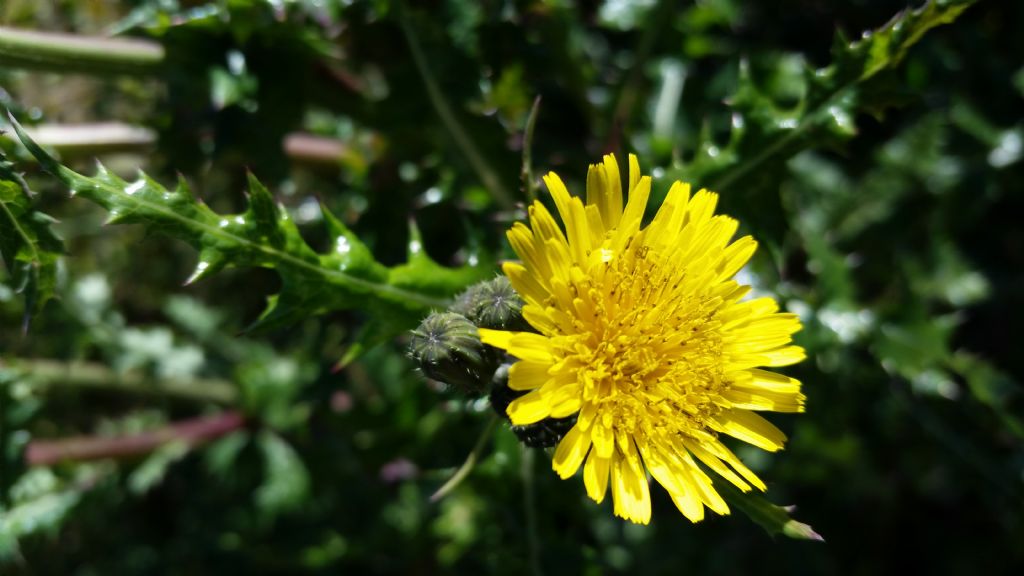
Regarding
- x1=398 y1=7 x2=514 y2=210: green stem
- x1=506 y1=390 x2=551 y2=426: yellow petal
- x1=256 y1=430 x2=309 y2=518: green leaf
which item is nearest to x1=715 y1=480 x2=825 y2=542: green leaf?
x1=506 y1=390 x2=551 y2=426: yellow petal

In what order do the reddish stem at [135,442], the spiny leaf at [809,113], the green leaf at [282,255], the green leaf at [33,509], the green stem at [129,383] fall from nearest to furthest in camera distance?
the green leaf at [282,255]
the spiny leaf at [809,113]
the green leaf at [33,509]
the reddish stem at [135,442]
the green stem at [129,383]

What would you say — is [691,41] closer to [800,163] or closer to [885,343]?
[800,163]

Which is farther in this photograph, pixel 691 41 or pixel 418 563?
pixel 418 563

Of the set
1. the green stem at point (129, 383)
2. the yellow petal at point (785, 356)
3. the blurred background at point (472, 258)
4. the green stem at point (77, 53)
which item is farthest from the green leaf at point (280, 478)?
the yellow petal at point (785, 356)

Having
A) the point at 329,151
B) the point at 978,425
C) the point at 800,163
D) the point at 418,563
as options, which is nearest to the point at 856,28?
the point at 800,163

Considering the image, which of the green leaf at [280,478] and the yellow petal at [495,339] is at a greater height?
the yellow petal at [495,339]

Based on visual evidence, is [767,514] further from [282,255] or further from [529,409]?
[282,255]

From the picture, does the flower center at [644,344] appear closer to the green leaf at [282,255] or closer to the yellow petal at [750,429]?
the yellow petal at [750,429]
